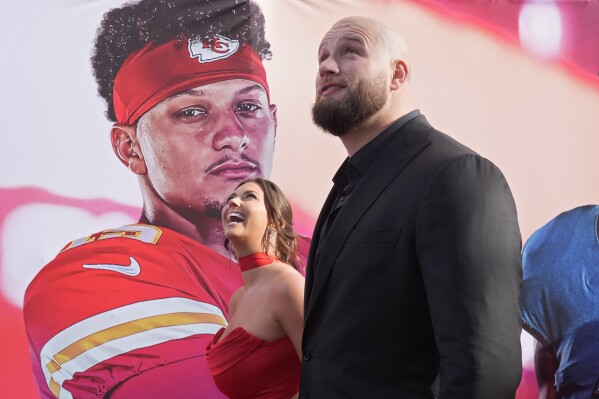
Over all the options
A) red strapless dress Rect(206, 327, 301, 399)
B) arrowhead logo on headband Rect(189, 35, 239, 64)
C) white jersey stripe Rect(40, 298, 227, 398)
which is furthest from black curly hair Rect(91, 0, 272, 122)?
red strapless dress Rect(206, 327, 301, 399)

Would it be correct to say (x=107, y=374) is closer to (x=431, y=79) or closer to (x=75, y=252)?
(x=75, y=252)

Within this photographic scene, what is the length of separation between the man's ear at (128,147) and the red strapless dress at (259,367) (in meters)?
1.27

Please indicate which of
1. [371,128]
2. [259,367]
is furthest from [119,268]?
[371,128]

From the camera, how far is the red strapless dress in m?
2.31

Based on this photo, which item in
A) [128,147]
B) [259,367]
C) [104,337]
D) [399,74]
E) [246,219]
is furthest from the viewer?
[128,147]

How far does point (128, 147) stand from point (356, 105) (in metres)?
2.13

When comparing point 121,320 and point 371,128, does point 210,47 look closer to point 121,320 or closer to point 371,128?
point 121,320

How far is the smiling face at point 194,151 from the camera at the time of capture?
3.38 meters

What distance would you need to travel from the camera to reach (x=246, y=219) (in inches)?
104

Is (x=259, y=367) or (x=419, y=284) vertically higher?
(x=419, y=284)

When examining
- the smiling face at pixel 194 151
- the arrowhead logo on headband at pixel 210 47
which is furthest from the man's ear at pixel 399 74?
the arrowhead logo on headband at pixel 210 47

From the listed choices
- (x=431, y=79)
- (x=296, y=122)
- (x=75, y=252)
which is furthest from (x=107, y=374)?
(x=431, y=79)

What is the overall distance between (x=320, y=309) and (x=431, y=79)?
2436mm

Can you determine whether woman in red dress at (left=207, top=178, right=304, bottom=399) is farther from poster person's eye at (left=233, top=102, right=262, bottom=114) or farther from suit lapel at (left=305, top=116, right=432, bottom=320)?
suit lapel at (left=305, top=116, right=432, bottom=320)
